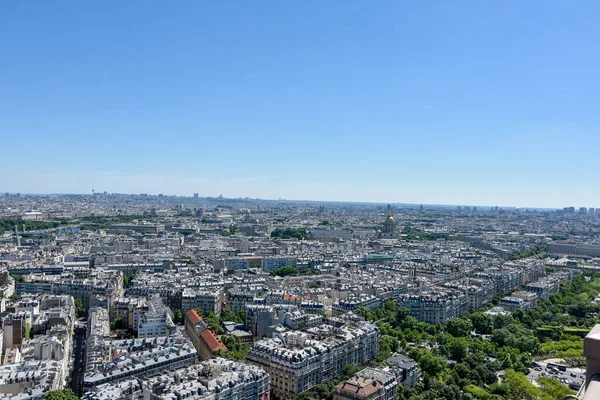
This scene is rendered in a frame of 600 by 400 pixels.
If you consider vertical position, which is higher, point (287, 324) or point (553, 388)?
point (287, 324)

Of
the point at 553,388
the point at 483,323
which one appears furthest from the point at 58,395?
the point at 483,323

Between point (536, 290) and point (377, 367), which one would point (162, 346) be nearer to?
point (377, 367)

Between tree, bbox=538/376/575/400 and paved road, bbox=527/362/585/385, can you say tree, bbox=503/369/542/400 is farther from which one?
paved road, bbox=527/362/585/385

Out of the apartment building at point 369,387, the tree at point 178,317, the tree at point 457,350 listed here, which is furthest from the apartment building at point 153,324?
the tree at point 457,350

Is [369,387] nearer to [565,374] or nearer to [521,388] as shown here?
[521,388]

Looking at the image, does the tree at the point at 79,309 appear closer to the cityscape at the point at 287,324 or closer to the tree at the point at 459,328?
the cityscape at the point at 287,324

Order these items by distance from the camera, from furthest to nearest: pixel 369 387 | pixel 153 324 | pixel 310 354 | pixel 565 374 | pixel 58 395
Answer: pixel 153 324, pixel 565 374, pixel 310 354, pixel 369 387, pixel 58 395

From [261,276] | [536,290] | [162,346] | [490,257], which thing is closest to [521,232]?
[490,257]

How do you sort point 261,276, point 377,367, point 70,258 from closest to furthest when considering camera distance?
point 377,367, point 261,276, point 70,258
